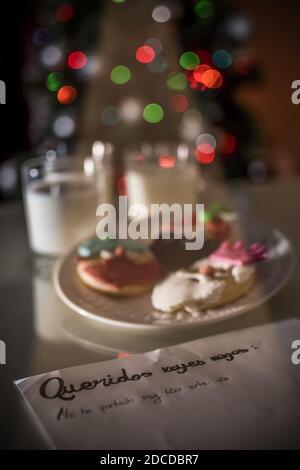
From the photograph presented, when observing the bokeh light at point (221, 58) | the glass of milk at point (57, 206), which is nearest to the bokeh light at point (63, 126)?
the bokeh light at point (221, 58)

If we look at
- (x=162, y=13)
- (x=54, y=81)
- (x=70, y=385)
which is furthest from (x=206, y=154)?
(x=70, y=385)

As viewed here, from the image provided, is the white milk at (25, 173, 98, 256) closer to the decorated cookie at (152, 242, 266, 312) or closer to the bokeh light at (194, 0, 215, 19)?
the decorated cookie at (152, 242, 266, 312)

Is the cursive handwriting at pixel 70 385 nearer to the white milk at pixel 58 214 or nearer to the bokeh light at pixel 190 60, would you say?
the white milk at pixel 58 214

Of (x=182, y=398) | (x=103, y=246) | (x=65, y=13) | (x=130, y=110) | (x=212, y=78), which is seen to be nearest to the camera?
(x=182, y=398)

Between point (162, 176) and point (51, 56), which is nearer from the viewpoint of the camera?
point (162, 176)

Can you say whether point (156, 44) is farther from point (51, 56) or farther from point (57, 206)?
point (57, 206)
